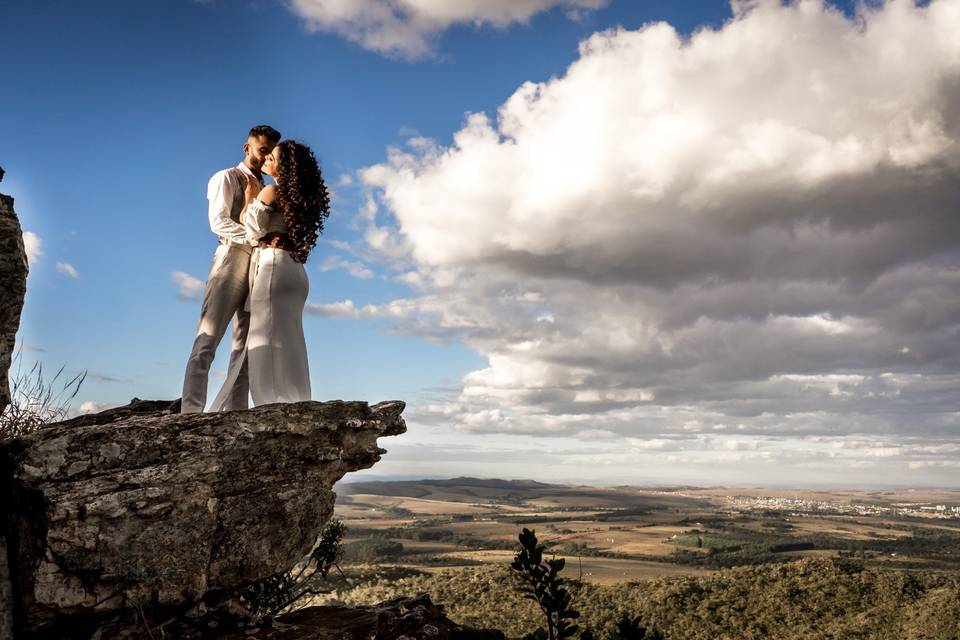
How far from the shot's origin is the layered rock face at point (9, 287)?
27.5 feet

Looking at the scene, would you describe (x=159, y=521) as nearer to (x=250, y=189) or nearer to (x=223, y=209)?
(x=223, y=209)

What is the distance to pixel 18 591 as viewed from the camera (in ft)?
23.8

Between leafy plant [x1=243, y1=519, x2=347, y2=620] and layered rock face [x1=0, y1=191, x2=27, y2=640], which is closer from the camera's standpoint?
layered rock face [x1=0, y1=191, x2=27, y2=640]

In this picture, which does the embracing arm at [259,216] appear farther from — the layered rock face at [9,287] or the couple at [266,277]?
the layered rock face at [9,287]

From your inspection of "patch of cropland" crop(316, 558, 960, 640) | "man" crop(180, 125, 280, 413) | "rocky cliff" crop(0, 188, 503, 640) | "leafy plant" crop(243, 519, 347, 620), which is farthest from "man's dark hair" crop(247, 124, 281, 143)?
"patch of cropland" crop(316, 558, 960, 640)

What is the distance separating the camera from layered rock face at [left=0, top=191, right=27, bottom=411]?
8383mm

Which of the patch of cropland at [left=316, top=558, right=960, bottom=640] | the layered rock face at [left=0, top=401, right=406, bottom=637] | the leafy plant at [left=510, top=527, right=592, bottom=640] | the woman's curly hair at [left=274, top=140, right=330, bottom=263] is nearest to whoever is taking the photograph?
the leafy plant at [left=510, top=527, right=592, bottom=640]

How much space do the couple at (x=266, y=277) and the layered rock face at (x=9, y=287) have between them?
8.08 ft

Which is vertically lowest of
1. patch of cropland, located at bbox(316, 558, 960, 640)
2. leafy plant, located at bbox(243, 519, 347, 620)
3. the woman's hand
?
patch of cropland, located at bbox(316, 558, 960, 640)

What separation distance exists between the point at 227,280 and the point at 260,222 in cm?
120

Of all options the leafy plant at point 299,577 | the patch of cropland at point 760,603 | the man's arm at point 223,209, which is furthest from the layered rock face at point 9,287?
the patch of cropland at point 760,603

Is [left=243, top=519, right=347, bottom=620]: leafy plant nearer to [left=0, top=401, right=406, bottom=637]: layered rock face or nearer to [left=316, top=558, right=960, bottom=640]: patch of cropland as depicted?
[left=0, top=401, right=406, bottom=637]: layered rock face

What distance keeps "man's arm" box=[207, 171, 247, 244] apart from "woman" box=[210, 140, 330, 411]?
200 mm

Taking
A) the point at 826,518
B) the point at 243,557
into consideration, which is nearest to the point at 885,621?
the point at 243,557
